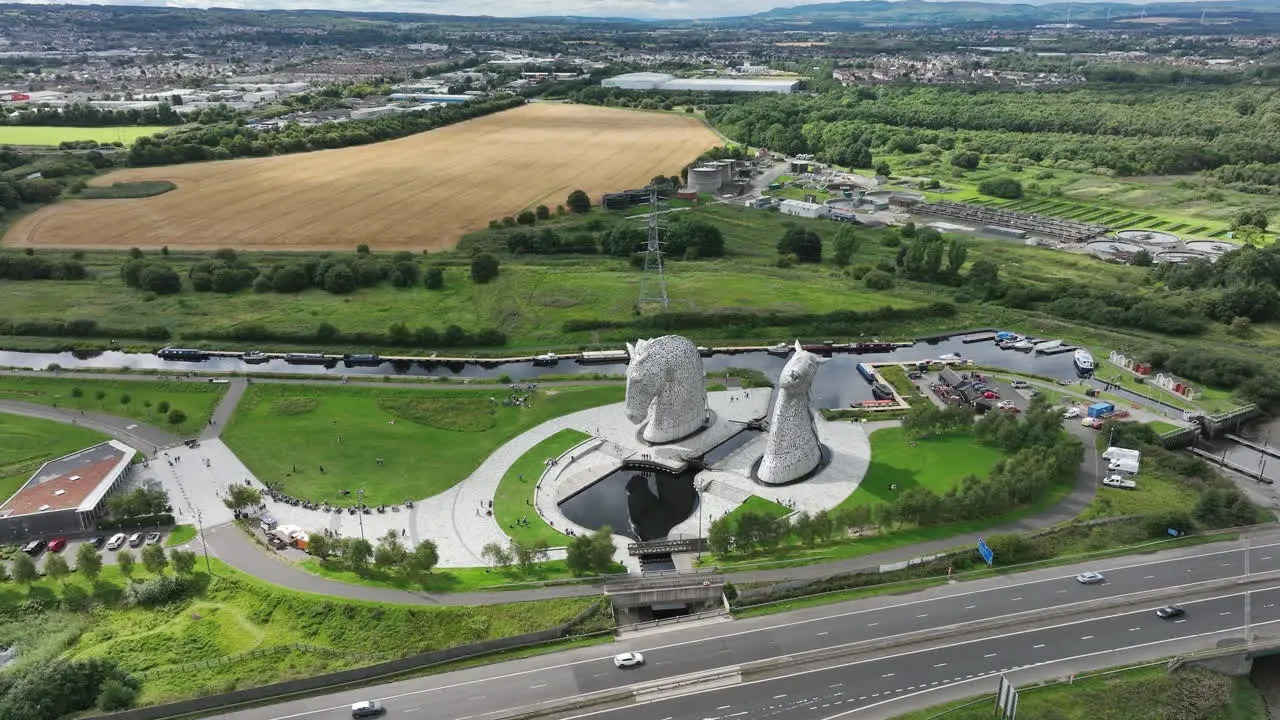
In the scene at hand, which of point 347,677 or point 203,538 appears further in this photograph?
point 203,538

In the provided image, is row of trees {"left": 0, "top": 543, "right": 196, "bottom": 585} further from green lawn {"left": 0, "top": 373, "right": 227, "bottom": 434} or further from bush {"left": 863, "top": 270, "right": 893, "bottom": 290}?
bush {"left": 863, "top": 270, "right": 893, "bottom": 290}

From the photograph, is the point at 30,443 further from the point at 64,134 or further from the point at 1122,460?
the point at 64,134

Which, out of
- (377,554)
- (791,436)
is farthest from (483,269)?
(377,554)

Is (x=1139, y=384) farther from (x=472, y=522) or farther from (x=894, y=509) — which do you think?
(x=472, y=522)

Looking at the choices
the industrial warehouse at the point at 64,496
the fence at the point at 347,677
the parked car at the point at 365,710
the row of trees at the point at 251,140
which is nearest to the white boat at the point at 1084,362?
the fence at the point at 347,677

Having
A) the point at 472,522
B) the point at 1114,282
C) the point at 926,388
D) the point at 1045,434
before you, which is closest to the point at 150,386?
the point at 472,522
